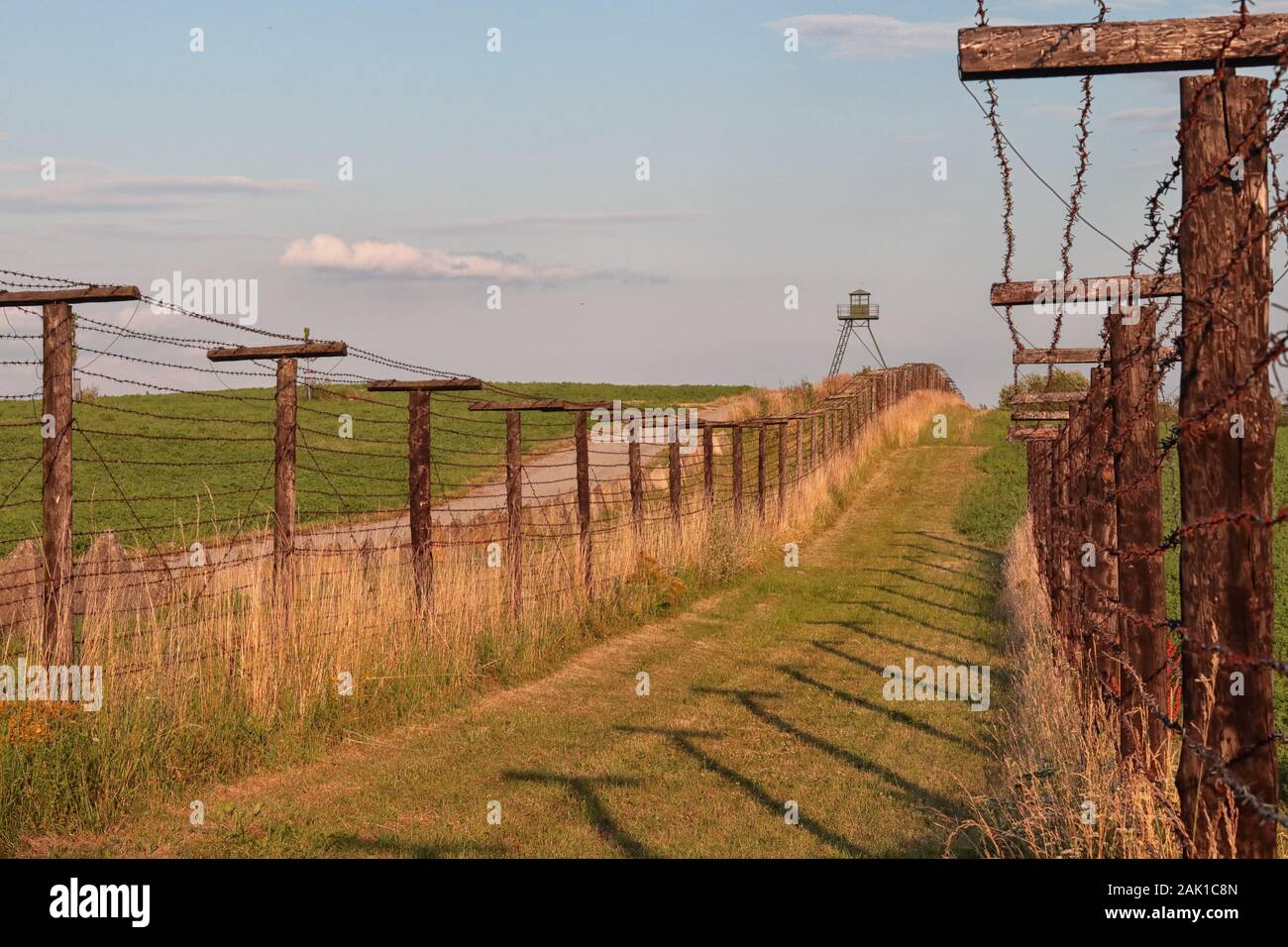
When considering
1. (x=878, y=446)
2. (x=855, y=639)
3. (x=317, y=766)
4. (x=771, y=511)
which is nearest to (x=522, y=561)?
(x=855, y=639)

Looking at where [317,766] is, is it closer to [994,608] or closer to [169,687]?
[169,687]

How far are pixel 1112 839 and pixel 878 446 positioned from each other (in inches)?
1195

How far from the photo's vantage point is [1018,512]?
78.6ft

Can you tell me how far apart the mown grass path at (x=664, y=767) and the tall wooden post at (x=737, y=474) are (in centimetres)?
511

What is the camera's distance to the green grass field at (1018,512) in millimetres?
11095

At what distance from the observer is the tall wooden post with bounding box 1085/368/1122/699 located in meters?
7.35

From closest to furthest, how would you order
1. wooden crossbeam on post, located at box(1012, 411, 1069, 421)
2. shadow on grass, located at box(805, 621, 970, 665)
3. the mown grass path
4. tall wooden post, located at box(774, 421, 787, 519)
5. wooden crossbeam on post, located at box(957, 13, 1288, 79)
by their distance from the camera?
wooden crossbeam on post, located at box(957, 13, 1288, 79) → the mown grass path → shadow on grass, located at box(805, 621, 970, 665) → wooden crossbeam on post, located at box(1012, 411, 1069, 421) → tall wooden post, located at box(774, 421, 787, 519)

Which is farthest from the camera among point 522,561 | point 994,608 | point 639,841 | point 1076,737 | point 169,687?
point 994,608

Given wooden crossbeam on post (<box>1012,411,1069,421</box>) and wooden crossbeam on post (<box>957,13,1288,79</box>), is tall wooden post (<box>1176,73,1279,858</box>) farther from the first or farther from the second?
wooden crossbeam on post (<box>1012,411,1069,421</box>)

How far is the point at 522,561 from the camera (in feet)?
41.6

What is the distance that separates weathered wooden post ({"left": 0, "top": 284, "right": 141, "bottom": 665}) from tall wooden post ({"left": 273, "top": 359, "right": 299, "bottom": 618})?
153cm

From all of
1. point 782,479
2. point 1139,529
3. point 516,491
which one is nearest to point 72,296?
point 516,491

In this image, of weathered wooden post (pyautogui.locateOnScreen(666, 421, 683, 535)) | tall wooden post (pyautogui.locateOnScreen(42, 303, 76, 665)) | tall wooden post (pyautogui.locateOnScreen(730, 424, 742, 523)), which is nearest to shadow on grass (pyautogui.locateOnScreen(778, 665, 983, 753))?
weathered wooden post (pyautogui.locateOnScreen(666, 421, 683, 535))

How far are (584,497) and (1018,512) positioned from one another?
12.7 metres
